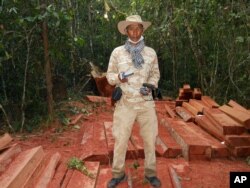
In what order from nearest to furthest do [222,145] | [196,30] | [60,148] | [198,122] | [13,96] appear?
[222,145] → [60,148] → [198,122] → [13,96] → [196,30]

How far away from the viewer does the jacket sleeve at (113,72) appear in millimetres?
4820

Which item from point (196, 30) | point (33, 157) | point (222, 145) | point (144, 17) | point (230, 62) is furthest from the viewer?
point (144, 17)

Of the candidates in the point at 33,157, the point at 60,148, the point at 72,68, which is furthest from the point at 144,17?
the point at 33,157

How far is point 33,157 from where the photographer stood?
18.8 feet

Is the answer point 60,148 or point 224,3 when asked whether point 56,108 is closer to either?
point 60,148

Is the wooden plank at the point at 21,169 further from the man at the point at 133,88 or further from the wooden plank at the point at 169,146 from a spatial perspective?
the wooden plank at the point at 169,146

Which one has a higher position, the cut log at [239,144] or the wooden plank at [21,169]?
the wooden plank at [21,169]

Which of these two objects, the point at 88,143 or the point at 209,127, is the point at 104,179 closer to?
the point at 88,143

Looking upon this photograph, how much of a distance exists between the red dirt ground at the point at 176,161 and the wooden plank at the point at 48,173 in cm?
17

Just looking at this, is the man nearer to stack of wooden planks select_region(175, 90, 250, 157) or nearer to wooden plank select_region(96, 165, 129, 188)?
wooden plank select_region(96, 165, 129, 188)

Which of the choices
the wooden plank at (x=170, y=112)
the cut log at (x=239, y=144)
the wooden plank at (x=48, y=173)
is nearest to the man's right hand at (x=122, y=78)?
the wooden plank at (x=48, y=173)

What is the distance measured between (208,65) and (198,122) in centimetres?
542

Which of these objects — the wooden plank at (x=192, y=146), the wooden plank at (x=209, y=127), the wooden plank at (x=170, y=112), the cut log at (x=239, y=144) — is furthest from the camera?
the wooden plank at (x=170, y=112)

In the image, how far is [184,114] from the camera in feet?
31.8
